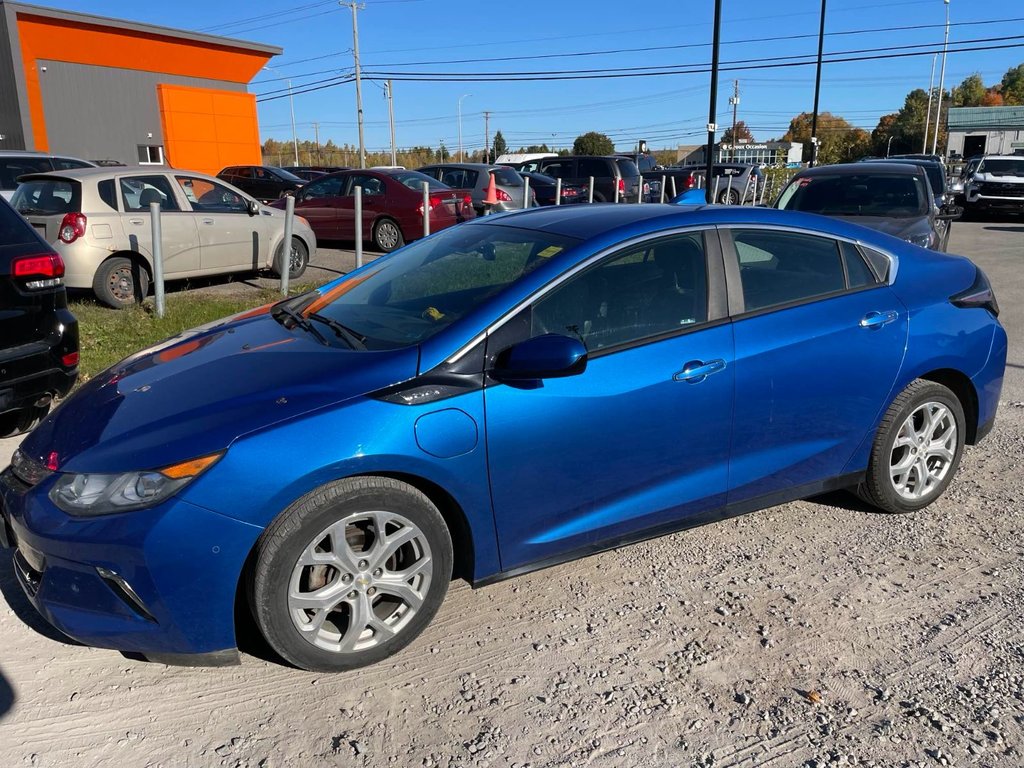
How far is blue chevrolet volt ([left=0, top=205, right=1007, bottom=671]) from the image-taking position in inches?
107

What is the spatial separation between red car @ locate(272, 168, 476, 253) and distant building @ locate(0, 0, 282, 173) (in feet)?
51.3

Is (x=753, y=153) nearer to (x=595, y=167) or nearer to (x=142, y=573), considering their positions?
(x=595, y=167)

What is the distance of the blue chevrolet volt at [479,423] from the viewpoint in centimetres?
271

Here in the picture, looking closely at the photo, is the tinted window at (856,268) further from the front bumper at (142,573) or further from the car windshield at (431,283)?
the front bumper at (142,573)

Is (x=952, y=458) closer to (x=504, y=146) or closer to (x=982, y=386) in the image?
(x=982, y=386)

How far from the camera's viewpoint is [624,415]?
3219mm

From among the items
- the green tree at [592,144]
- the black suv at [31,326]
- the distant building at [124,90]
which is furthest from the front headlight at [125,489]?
the green tree at [592,144]

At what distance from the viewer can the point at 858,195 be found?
1016cm

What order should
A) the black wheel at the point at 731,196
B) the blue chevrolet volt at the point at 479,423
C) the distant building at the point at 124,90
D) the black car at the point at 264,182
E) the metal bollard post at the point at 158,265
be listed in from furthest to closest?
1. the distant building at the point at 124,90
2. the black car at the point at 264,182
3. the black wheel at the point at 731,196
4. the metal bollard post at the point at 158,265
5. the blue chevrolet volt at the point at 479,423

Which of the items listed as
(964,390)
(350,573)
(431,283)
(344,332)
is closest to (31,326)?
(344,332)

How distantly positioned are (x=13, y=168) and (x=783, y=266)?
42.7 ft

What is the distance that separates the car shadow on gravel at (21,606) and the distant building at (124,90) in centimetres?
2700

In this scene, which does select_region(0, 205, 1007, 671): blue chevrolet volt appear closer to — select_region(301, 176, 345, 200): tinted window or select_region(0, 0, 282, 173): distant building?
select_region(301, 176, 345, 200): tinted window

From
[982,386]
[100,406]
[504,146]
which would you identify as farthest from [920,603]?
[504,146]
